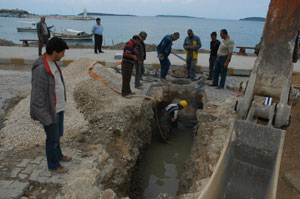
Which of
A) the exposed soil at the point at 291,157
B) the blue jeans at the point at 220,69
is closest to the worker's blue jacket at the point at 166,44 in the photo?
the blue jeans at the point at 220,69

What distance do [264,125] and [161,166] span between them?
10.7 feet

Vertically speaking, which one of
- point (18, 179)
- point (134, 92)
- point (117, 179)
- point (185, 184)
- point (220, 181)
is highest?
point (134, 92)

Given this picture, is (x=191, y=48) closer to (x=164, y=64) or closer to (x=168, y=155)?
(x=164, y=64)

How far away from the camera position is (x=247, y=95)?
340 centimetres

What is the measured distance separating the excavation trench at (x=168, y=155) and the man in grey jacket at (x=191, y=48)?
0.62 meters

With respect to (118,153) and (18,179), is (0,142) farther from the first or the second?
(118,153)

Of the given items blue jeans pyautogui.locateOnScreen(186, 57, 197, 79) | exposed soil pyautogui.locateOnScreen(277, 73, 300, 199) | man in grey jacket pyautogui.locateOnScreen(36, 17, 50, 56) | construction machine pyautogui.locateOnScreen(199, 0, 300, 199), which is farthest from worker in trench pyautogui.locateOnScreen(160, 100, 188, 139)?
man in grey jacket pyautogui.locateOnScreen(36, 17, 50, 56)

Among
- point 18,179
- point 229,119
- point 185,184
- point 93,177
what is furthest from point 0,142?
point 229,119

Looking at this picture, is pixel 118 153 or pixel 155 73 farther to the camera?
pixel 155 73

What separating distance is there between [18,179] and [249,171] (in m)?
3.22

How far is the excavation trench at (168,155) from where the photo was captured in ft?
17.0

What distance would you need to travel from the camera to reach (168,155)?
638 centimetres

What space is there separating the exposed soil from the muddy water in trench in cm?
207

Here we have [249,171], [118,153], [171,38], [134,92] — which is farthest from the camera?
[171,38]
